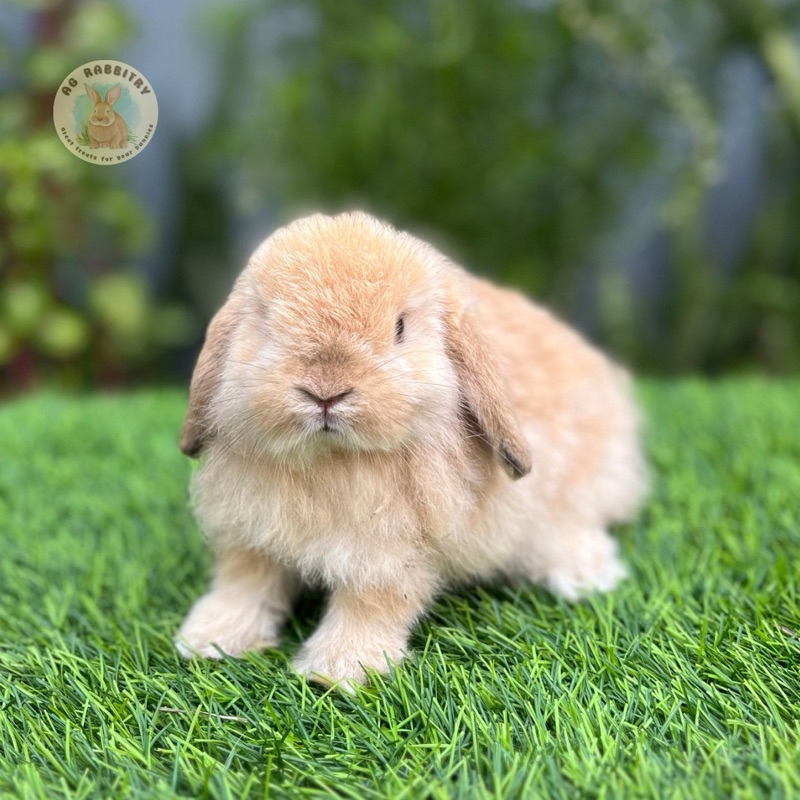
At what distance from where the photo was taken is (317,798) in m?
1.00

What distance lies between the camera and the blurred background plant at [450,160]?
334 cm

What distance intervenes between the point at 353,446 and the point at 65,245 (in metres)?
2.78

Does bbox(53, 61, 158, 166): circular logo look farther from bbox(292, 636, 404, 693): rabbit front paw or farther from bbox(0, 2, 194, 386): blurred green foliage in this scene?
bbox(0, 2, 194, 386): blurred green foliage

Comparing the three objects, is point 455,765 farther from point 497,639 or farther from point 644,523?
point 644,523

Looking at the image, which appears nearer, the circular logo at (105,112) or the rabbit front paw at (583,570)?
the circular logo at (105,112)

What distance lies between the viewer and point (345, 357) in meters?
1.12

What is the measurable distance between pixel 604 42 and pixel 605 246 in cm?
100

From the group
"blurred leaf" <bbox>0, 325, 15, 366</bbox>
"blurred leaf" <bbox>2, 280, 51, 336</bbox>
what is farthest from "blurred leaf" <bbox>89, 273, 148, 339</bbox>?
"blurred leaf" <bbox>0, 325, 15, 366</bbox>

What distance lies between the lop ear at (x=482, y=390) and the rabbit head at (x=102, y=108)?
625 millimetres

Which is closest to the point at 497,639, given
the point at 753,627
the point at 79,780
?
the point at 753,627

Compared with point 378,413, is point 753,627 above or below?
below

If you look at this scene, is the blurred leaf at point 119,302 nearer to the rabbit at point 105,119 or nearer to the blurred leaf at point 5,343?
the blurred leaf at point 5,343

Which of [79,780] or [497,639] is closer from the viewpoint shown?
[79,780]

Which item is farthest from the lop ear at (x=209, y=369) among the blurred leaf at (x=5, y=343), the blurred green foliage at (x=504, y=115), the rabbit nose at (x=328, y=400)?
the blurred leaf at (x=5, y=343)
